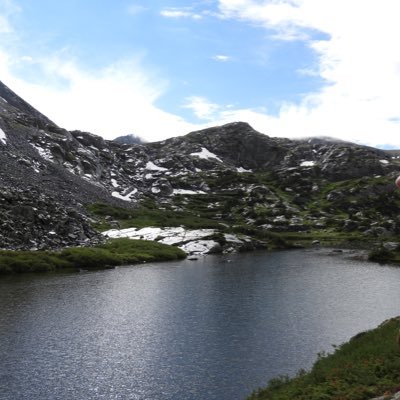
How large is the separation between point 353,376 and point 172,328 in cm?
3075

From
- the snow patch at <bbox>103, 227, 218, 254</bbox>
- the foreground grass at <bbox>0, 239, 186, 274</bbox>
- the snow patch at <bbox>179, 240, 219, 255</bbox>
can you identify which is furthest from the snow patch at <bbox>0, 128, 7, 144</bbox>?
the snow patch at <bbox>179, 240, 219, 255</bbox>

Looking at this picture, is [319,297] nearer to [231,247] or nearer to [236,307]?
[236,307]

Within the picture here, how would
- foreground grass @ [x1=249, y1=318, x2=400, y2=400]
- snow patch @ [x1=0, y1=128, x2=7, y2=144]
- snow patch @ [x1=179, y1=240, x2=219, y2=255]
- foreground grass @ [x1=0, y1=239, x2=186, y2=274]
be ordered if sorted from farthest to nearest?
snow patch @ [x1=0, y1=128, x2=7, y2=144] → snow patch @ [x1=179, y1=240, x2=219, y2=255] → foreground grass @ [x1=0, y1=239, x2=186, y2=274] → foreground grass @ [x1=249, y1=318, x2=400, y2=400]

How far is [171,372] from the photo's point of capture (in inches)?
1559

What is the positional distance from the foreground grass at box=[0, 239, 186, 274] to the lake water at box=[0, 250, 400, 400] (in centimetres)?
661

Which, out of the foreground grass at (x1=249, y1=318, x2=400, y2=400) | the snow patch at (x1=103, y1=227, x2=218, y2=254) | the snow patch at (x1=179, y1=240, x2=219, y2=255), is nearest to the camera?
the foreground grass at (x1=249, y1=318, x2=400, y2=400)

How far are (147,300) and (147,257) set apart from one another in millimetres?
51628

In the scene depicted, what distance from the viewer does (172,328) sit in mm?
53594

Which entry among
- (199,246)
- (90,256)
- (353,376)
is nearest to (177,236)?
(199,246)

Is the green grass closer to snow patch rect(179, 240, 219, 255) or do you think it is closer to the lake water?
snow patch rect(179, 240, 219, 255)

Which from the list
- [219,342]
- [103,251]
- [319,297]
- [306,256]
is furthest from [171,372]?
[306,256]

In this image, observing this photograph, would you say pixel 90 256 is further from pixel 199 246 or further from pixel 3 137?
pixel 3 137

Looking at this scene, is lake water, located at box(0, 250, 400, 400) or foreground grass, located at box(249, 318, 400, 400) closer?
foreground grass, located at box(249, 318, 400, 400)

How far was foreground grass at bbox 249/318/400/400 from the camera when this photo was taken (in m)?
23.9
